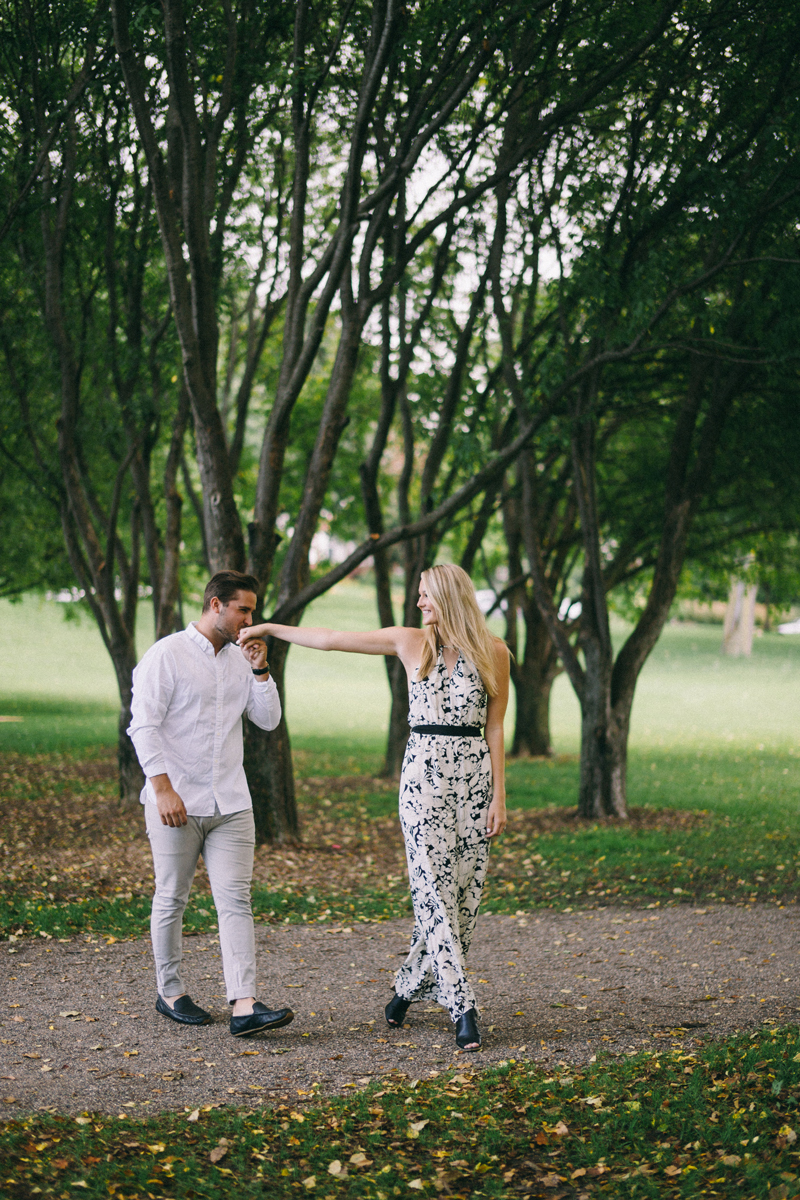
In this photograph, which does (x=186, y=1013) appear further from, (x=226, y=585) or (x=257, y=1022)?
(x=226, y=585)

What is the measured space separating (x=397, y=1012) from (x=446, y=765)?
135 centimetres

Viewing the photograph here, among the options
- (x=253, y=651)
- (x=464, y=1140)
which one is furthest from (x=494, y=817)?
(x=464, y=1140)

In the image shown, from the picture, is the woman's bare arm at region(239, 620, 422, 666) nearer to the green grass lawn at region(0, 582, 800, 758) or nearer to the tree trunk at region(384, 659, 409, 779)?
the tree trunk at region(384, 659, 409, 779)

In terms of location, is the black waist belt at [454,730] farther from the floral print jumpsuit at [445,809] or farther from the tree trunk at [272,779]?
the tree trunk at [272,779]

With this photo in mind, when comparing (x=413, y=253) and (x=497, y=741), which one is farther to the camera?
(x=413, y=253)

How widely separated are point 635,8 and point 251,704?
7627 millimetres

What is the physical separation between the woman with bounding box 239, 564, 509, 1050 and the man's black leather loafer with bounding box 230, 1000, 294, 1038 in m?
0.67

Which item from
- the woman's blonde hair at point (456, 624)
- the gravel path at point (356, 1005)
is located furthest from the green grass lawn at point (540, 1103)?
the woman's blonde hair at point (456, 624)

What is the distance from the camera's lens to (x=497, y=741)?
221 inches

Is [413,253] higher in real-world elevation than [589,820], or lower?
higher

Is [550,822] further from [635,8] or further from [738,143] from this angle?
[635,8]

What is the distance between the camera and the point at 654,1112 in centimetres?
444

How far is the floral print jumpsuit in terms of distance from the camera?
5414 mm

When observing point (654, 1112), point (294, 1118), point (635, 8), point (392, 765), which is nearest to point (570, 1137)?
point (654, 1112)
